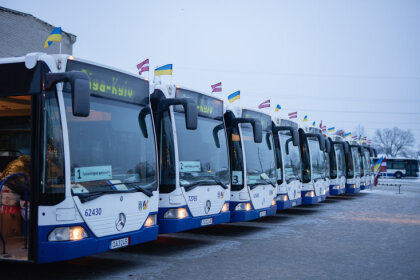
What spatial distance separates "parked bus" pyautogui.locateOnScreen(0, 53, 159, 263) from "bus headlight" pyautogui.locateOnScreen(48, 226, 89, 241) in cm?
1

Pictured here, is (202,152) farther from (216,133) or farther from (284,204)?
(284,204)

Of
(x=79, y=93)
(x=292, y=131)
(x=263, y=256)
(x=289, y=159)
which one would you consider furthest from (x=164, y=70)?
(x=289, y=159)

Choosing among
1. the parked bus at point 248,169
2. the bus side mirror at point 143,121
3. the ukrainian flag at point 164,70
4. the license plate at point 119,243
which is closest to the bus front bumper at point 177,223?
the license plate at point 119,243

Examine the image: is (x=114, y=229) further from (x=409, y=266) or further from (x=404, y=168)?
(x=404, y=168)

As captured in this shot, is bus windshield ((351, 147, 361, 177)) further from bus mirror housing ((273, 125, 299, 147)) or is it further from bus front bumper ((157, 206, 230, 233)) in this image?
bus front bumper ((157, 206, 230, 233))

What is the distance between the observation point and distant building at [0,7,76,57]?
43.7ft

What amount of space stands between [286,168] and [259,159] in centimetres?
260

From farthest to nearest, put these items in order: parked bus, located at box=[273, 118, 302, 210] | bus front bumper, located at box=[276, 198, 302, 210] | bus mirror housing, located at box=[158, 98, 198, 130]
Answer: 1. parked bus, located at box=[273, 118, 302, 210]
2. bus front bumper, located at box=[276, 198, 302, 210]
3. bus mirror housing, located at box=[158, 98, 198, 130]

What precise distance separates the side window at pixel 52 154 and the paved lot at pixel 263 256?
1.65m

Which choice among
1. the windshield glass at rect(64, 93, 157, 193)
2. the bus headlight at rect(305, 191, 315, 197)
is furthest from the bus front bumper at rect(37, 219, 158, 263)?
the bus headlight at rect(305, 191, 315, 197)

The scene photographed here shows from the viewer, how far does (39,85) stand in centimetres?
626

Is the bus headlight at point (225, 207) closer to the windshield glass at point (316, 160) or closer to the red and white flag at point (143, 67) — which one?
the red and white flag at point (143, 67)

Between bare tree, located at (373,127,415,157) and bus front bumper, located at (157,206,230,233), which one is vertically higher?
bare tree, located at (373,127,415,157)

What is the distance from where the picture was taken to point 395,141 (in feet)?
347
